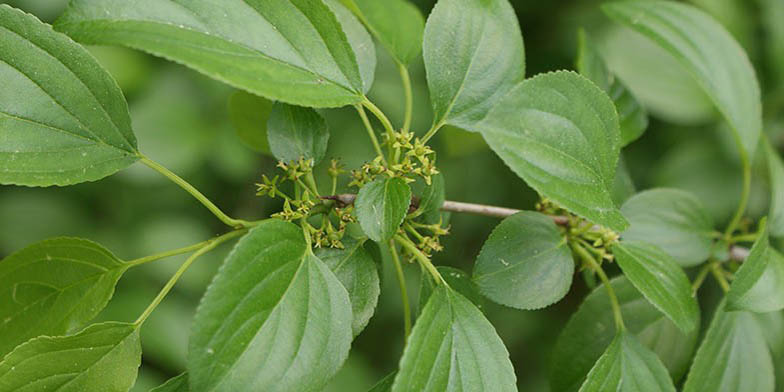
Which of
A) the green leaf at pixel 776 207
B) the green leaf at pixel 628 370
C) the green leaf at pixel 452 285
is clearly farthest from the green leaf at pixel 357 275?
the green leaf at pixel 776 207

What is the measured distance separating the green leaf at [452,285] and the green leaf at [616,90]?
0.36 m

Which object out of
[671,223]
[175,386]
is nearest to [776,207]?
[671,223]

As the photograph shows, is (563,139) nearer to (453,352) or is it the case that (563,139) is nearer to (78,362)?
(453,352)

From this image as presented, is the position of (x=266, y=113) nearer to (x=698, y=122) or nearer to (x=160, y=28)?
(x=160, y=28)

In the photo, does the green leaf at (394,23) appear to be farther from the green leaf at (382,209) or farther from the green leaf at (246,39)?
the green leaf at (382,209)

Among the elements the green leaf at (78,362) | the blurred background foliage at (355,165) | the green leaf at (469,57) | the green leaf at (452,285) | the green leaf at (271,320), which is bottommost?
the blurred background foliage at (355,165)

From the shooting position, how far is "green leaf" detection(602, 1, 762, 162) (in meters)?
1.07

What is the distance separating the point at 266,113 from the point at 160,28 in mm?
321

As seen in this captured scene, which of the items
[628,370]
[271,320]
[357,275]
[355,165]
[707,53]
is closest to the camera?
[271,320]

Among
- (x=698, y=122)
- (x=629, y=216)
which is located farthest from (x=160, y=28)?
(x=698, y=122)

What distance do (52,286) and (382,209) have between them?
1.13 ft

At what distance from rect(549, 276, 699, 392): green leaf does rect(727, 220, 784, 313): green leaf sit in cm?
17

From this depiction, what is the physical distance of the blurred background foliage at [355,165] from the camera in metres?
1.82

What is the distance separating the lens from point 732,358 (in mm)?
1005
